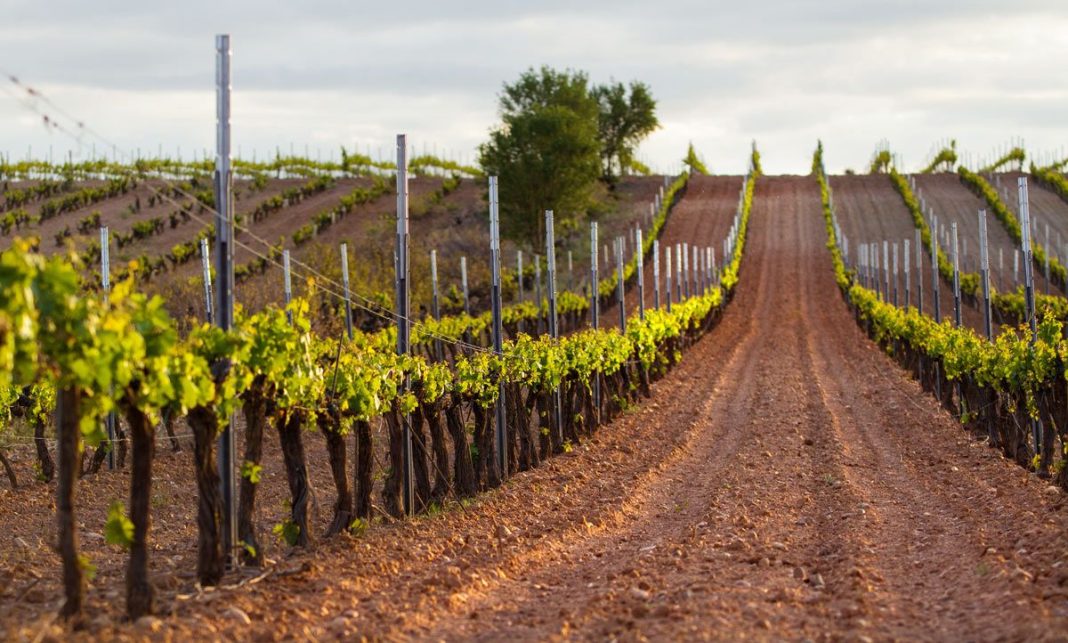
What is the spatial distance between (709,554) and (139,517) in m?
4.82

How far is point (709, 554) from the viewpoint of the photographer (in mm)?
11070

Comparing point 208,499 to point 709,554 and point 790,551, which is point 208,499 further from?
point 790,551

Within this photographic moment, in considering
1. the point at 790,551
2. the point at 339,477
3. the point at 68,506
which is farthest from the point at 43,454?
the point at 790,551

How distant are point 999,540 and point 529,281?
4078 centimetres

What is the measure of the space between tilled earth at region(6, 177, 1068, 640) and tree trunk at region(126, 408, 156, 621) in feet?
0.66

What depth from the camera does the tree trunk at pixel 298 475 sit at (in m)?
11.2

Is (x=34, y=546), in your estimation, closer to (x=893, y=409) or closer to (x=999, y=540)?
(x=999, y=540)

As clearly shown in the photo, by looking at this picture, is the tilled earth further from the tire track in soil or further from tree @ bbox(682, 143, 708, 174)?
tree @ bbox(682, 143, 708, 174)

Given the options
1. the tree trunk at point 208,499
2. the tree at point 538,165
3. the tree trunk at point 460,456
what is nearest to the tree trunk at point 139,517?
the tree trunk at point 208,499

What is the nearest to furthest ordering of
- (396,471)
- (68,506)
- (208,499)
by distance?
(68,506) → (208,499) → (396,471)

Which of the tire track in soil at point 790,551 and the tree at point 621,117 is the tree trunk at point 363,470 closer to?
the tire track in soil at point 790,551

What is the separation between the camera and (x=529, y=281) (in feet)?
170

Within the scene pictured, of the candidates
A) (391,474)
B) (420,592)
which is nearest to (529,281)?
(391,474)

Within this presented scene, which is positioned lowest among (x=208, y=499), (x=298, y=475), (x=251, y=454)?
(x=298, y=475)
